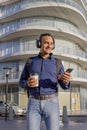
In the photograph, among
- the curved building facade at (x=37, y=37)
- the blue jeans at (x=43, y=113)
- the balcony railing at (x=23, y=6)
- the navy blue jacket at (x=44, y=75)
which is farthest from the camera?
the balcony railing at (x=23, y=6)

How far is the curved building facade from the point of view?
47.1 m

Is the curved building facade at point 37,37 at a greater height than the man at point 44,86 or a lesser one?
greater

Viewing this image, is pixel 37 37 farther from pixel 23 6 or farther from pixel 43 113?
pixel 43 113

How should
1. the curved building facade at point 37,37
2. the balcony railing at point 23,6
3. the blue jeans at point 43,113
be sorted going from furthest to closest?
the balcony railing at point 23,6
the curved building facade at point 37,37
the blue jeans at point 43,113

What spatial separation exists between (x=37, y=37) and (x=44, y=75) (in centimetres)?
4288

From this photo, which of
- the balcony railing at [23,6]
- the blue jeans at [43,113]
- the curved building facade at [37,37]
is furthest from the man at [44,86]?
the balcony railing at [23,6]

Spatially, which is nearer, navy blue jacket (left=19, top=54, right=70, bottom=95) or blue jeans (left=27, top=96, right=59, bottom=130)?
blue jeans (left=27, top=96, right=59, bottom=130)

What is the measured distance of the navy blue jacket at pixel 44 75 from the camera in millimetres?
4332

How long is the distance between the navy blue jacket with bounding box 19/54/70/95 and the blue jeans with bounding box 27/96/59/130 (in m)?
0.12

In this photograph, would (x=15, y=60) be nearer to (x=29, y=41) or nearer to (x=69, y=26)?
(x=29, y=41)

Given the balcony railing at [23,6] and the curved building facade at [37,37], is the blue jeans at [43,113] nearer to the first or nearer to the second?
the curved building facade at [37,37]

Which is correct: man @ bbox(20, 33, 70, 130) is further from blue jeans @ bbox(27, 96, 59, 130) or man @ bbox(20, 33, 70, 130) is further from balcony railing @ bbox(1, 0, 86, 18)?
balcony railing @ bbox(1, 0, 86, 18)

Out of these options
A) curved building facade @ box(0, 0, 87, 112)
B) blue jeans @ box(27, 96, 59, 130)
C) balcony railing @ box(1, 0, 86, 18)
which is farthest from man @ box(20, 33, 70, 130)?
balcony railing @ box(1, 0, 86, 18)

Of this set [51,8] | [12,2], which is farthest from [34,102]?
[12,2]
